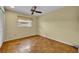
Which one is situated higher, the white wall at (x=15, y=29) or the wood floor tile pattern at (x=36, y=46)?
the white wall at (x=15, y=29)

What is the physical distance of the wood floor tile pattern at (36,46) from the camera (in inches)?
50.4

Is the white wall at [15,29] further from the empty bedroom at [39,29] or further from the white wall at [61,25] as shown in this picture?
the white wall at [61,25]

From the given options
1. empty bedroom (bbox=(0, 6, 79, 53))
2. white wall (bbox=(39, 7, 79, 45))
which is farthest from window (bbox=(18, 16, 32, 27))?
white wall (bbox=(39, 7, 79, 45))

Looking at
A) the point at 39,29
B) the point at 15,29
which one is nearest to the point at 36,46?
the point at 39,29

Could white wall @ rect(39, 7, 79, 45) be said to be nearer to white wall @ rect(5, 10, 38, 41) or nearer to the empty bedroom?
the empty bedroom

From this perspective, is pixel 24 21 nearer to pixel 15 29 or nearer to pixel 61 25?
pixel 15 29

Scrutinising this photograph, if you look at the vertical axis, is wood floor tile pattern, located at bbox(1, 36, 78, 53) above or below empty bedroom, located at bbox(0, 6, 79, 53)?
below

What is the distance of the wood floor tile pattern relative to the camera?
4.20 ft

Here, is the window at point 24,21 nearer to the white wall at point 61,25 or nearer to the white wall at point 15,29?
the white wall at point 15,29

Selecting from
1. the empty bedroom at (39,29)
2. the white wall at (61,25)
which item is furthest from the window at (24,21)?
the white wall at (61,25)

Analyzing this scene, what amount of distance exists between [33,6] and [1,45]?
67 cm

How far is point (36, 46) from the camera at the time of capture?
4.41 feet

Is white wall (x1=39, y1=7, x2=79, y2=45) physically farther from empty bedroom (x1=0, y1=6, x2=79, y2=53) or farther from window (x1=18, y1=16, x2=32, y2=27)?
window (x1=18, y1=16, x2=32, y2=27)
